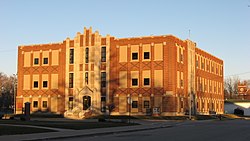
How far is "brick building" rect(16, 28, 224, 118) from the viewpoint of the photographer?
214ft

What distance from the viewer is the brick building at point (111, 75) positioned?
65.2 metres

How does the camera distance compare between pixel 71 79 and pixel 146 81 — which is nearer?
pixel 146 81

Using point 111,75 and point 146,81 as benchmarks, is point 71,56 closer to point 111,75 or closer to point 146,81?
point 111,75

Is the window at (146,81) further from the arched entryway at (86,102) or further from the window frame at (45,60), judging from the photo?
the window frame at (45,60)

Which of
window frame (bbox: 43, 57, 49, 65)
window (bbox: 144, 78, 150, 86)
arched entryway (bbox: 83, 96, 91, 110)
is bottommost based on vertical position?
arched entryway (bbox: 83, 96, 91, 110)

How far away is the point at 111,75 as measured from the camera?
225ft

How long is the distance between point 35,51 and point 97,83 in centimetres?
1481

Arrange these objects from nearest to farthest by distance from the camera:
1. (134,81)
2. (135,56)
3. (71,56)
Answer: (134,81), (135,56), (71,56)

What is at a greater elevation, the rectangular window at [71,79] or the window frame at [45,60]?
the window frame at [45,60]

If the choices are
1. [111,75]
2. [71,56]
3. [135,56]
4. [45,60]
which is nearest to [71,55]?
[71,56]

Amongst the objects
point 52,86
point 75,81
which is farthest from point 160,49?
point 52,86

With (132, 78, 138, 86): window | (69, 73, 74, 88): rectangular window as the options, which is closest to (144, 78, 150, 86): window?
(132, 78, 138, 86): window

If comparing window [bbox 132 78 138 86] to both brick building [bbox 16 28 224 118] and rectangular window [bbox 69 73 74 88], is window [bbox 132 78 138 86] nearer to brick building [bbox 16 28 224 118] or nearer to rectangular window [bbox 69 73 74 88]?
brick building [bbox 16 28 224 118]

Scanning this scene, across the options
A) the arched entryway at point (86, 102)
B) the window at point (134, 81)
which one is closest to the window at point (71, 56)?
the arched entryway at point (86, 102)
